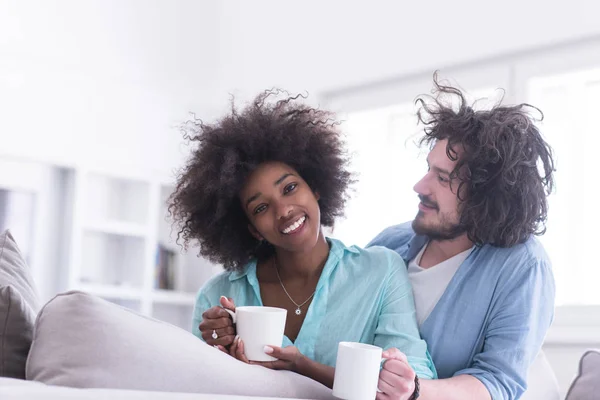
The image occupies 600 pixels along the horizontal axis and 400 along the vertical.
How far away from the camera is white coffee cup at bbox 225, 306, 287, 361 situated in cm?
144

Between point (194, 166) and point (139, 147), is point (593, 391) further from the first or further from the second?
point (139, 147)

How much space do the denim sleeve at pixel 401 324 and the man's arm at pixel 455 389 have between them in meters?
0.07

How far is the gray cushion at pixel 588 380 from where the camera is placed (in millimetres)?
1808

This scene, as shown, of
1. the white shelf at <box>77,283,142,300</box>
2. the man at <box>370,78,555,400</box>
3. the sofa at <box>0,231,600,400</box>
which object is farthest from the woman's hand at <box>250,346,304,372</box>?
the white shelf at <box>77,283,142,300</box>

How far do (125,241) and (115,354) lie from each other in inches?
150

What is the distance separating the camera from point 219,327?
155 cm

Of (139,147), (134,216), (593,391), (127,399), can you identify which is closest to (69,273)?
(134,216)

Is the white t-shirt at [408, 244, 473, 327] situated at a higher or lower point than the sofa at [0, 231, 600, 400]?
higher

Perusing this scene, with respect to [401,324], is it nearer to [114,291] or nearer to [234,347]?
[234,347]

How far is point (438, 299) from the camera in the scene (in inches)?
74.3

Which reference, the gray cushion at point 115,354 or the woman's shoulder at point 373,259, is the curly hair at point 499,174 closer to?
the woman's shoulder at point 373,259

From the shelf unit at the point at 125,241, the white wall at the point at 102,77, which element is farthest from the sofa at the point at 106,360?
the shelf unit at the point at 125,241

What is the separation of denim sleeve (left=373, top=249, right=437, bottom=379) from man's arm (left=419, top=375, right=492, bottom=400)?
7 centimetres

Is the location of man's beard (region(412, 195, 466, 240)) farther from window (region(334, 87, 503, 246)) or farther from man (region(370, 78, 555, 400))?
window (region(334, 87, 503, 246))
